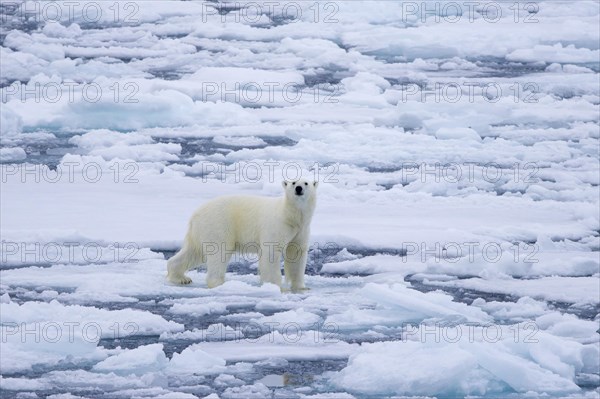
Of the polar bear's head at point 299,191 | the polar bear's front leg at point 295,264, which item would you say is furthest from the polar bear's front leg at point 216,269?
the polar bear's head at point 299,191

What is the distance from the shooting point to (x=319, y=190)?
9797mm

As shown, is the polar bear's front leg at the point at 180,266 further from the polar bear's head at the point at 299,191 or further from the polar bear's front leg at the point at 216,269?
the polar bear's head at the point at 299,191

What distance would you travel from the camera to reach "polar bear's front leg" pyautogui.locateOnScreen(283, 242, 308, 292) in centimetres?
661

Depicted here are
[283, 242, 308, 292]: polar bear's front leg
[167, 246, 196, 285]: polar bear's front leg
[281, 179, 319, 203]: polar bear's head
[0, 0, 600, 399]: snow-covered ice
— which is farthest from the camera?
[167, 246, 196, 285]: polar bear's front leg

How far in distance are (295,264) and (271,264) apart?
14 centimetres

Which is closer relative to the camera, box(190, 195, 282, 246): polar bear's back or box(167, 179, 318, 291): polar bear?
box(167, 179, 318, 291): polar bear

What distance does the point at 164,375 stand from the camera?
200 inches

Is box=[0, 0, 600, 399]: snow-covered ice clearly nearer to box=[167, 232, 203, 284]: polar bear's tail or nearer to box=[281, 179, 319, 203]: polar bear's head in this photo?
box=[167, 232, 203, 284]: polar bear's tail

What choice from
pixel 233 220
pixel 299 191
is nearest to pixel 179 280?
pixel 233 220

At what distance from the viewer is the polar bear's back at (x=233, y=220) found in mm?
6656

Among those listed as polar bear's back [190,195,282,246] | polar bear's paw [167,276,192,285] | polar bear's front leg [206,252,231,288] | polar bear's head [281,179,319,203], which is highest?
polar bear's head [281,179,319,203]

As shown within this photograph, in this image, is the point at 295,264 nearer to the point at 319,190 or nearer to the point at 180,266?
the point at 180,266

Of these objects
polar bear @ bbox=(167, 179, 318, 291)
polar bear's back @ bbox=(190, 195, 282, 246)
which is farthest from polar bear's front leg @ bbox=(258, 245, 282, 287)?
polar bear's back @ bbox=(190, 195, 282, 246)

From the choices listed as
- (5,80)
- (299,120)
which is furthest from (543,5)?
(5,80)
